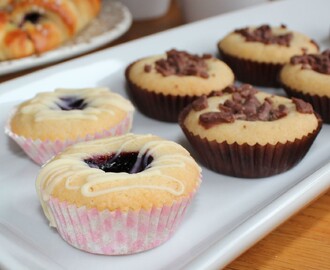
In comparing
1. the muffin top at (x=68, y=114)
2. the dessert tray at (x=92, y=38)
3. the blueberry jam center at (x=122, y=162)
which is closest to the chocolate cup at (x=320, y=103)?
the muffin top at (x=68, y=114)

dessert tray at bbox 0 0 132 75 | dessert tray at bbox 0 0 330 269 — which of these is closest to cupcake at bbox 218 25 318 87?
dessert tray at bbox 0 0 330 269

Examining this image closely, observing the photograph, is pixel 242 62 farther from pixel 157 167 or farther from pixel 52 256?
pixel 52 256

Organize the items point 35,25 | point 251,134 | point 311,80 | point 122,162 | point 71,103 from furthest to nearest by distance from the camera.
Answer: point 35,25 < point 311,80 < point 71,103 < point 251,134 < point 122,162

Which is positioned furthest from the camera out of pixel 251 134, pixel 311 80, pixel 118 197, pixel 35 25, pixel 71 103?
pixel 35 25

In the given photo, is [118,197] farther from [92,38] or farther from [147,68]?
[92,38]

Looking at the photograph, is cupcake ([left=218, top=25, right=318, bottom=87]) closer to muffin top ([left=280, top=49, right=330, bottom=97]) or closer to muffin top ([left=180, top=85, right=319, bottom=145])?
muffin top ([left=280, top=49, right=330, bottom=97])

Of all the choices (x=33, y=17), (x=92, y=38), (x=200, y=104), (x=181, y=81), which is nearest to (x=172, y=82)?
(x=181, y=81)
